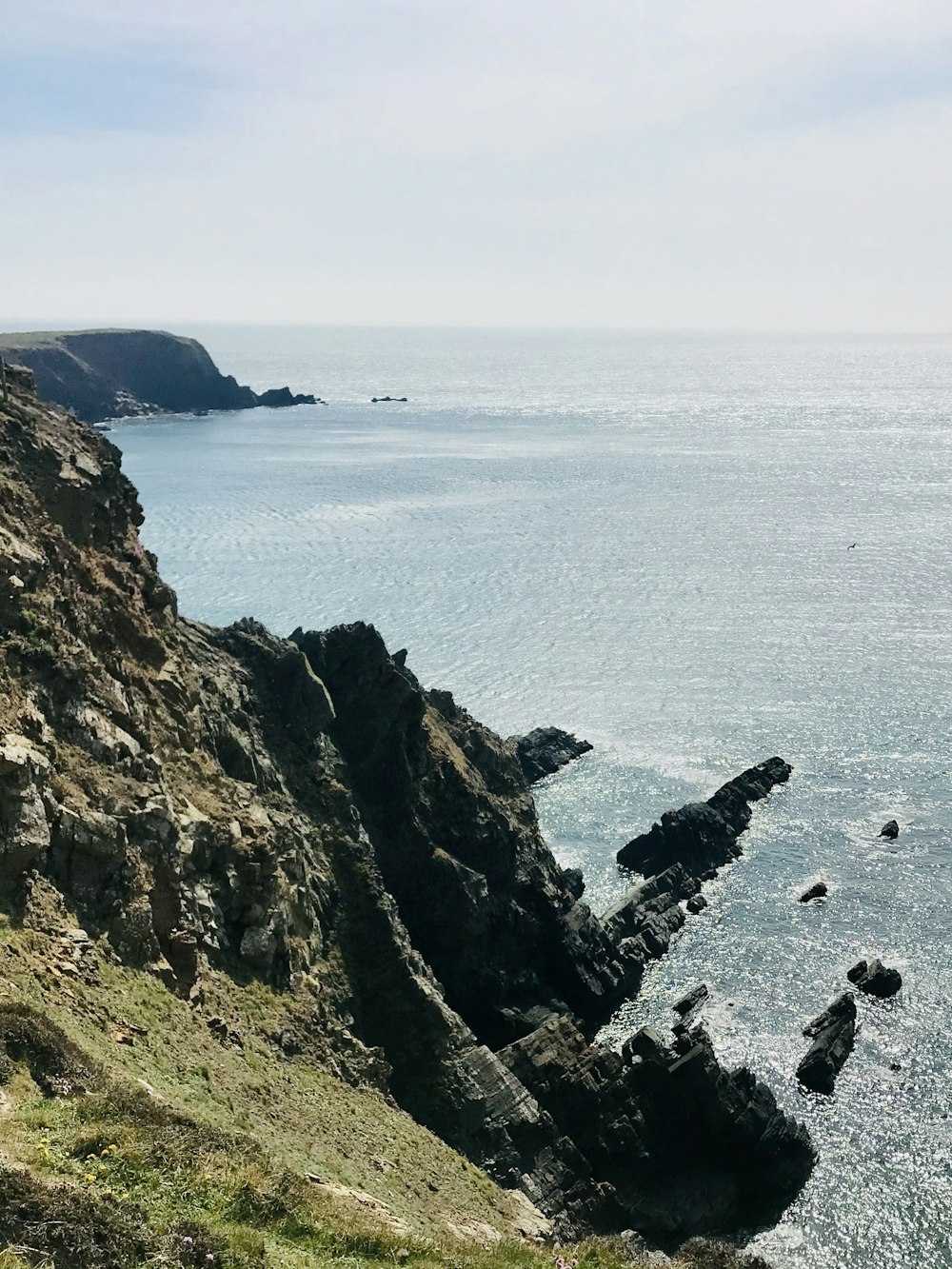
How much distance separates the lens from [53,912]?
28.4m

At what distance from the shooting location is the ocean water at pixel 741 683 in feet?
166

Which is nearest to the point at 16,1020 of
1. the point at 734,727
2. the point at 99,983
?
the point at 99,983

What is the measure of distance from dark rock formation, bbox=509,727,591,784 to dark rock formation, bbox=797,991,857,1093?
3414 centimetres

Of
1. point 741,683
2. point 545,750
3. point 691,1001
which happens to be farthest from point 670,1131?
point 741,683

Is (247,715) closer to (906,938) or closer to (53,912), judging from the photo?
(53,912)

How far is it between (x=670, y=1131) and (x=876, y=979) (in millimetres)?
16988

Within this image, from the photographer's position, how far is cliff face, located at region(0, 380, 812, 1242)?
107 ft

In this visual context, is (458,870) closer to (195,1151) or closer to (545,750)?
(195,1151)

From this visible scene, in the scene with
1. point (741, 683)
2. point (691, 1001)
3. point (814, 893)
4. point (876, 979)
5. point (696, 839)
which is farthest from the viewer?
point (741, 683)

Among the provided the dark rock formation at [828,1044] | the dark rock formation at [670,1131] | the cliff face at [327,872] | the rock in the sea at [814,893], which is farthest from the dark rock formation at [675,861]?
the dark rock formation at [670,1131]

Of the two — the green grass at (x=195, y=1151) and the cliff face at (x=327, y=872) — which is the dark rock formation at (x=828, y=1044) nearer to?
the cliff face at (x=327, y=872)

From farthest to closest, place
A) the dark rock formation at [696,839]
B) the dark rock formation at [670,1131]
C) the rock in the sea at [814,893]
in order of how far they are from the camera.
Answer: the dark rock formation at [696,839], the rock in the sea at [814,893], the dark rock formation at [670,1131]

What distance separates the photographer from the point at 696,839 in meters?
74.2

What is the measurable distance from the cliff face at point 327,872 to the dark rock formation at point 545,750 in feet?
76.7
